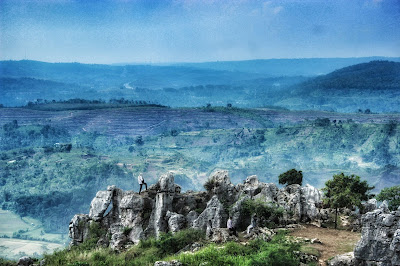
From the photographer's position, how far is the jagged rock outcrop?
34.7 ft

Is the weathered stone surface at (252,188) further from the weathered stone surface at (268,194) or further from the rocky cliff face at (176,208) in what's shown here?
the weathered stone surface at (268,194)

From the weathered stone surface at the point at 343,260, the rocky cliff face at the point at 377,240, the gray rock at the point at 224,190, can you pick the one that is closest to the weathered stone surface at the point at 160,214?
the gray rock at the point at 224,190

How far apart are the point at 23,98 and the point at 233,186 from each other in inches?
3087

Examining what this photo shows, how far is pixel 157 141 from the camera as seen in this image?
256ft

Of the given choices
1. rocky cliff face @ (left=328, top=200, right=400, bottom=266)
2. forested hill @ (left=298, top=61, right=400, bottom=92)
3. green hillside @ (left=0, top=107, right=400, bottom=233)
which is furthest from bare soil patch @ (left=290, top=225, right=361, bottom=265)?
forested hill @ (left=298, top=61, right=400, bottom=92)

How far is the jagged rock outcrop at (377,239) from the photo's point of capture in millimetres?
10578

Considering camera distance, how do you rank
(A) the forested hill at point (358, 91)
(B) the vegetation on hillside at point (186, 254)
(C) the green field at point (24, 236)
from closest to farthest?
(B) the vegetation on hillside at point (186, 254) → (C) the green field at point (24, 236) → (A) the forested hill at point (358, 91)

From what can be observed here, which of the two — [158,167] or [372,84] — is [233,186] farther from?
[372,84]

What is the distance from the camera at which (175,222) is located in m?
15.1

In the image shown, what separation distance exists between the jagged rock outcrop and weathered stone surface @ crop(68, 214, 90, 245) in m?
8.59

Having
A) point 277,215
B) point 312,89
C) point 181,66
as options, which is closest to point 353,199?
point 277,215

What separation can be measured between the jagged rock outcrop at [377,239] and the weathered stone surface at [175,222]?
5794mm

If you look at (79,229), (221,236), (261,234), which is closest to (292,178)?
(261,234)

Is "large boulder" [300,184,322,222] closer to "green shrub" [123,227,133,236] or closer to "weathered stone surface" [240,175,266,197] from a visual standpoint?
"weathered stone surface" [240,175,266,197]
